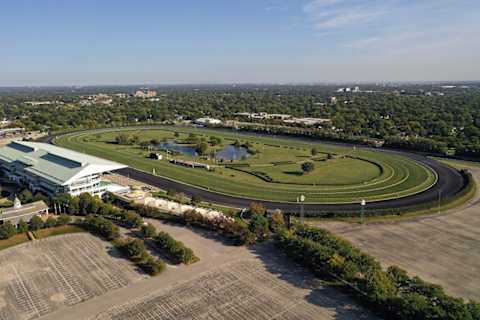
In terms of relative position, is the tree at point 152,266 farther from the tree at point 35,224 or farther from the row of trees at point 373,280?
the tree at point 35,224

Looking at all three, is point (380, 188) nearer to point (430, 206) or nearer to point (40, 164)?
point (430, 206)

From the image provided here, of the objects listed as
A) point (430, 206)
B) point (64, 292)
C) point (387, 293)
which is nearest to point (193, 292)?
point (64, 292)

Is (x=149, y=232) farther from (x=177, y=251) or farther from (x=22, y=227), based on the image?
(x=22, y=227)

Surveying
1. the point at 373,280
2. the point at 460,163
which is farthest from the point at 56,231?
the point at 460,163

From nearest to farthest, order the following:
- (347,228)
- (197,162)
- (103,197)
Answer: (347,228) < (103,197) < (197,162)

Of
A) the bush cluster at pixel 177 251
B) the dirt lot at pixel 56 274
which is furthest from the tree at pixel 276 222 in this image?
the dirt lot at pixel 56 274
